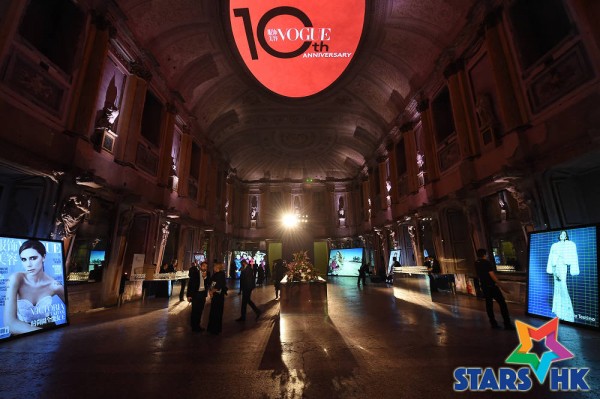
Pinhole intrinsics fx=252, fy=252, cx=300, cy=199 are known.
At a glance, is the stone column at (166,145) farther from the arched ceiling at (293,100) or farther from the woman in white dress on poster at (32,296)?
the woman in white dress on poster at (32,296)

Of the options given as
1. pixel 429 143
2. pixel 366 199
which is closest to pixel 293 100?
pixel 429 143

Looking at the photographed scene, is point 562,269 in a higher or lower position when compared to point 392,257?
lower

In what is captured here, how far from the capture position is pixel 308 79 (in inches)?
572

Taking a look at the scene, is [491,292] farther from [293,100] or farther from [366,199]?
[366,199]

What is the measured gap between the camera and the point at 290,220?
2417cm

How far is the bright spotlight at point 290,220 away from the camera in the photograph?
24192 mm

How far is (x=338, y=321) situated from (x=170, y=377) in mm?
3627

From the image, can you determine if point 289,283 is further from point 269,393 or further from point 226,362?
point 269,393

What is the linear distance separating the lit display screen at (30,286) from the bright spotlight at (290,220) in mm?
19325

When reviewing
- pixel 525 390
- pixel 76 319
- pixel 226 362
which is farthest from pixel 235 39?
pixel 525 390

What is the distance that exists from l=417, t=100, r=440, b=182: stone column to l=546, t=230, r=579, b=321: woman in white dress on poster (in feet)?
22.6

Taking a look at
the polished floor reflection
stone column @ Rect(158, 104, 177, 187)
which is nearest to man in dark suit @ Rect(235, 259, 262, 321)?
the polished floor reflection

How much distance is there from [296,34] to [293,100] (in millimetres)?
4529

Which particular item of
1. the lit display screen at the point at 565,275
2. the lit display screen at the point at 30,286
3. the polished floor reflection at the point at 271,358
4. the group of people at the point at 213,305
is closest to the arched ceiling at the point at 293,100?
the lit display screen at the point at 30,286
